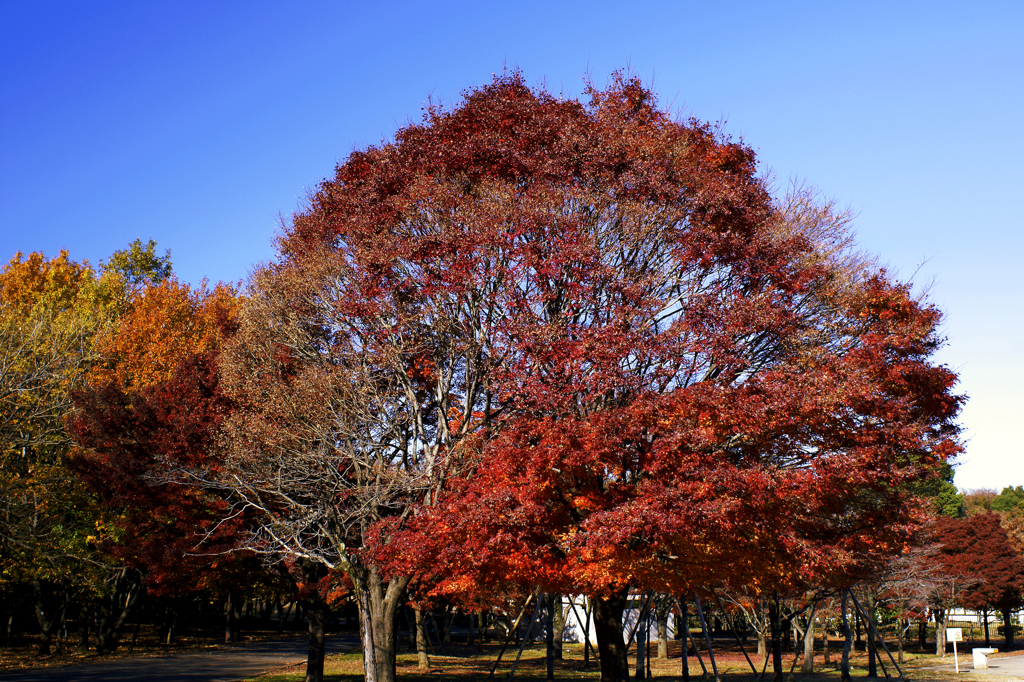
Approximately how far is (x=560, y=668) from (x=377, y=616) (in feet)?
55.8

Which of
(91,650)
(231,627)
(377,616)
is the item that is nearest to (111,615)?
(91,650)

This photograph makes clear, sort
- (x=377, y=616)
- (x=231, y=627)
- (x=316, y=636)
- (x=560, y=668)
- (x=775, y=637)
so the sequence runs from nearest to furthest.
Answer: (x=377, y=616) → (x=316, y=636) → (x=775, y=637) → (x=560, y=668) → (x=231, y=627)

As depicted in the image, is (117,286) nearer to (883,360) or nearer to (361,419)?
(361,419)

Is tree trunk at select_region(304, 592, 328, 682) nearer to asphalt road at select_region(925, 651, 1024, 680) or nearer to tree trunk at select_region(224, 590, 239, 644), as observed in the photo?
asphalt road at select_region(925, 651, 1024, 680)

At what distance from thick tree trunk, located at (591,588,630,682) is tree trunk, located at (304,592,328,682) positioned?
8.17 m

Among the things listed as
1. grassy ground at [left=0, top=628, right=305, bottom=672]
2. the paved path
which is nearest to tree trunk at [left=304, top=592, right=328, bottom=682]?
the paved path

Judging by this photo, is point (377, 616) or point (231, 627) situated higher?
point (377, 616)

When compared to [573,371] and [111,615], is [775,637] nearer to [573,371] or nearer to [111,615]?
[573,371]

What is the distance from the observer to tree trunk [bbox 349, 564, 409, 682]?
16828 millimetres

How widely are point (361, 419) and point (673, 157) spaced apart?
9.24 meters

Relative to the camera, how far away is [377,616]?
17688 millimetres

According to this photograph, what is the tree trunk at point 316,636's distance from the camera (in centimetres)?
2094

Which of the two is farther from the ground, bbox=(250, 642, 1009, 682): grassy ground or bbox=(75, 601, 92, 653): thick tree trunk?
bbox=(75, 601, 92, 653): thick tree trunk

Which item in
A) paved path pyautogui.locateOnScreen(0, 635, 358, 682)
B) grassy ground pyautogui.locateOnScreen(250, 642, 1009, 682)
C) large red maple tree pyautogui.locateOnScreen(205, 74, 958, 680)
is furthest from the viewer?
grassy ground pyautogui.locateOnScreen(250, 642, 1009, 682)
